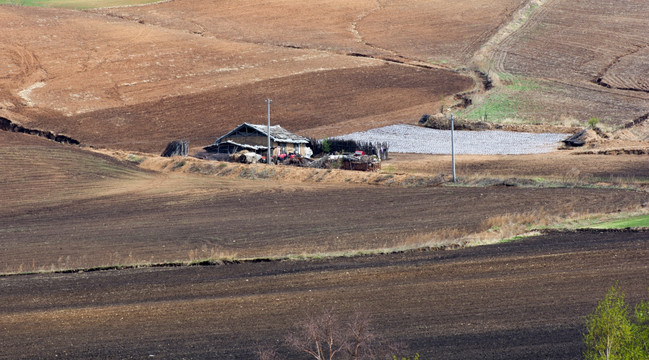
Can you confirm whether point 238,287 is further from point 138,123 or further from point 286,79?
point 286,79

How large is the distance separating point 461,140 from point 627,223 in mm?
37536

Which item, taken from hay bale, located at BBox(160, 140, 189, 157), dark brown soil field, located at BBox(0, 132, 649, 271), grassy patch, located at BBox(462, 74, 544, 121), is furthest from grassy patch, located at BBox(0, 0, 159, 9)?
dark brown soil field, located at BBox(0, 132, 649, 271)

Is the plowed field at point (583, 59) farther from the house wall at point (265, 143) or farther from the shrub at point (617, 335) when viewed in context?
the shrub at point (617, 335)

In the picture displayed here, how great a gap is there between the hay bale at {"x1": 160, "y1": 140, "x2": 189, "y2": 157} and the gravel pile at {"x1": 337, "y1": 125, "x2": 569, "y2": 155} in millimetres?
13835

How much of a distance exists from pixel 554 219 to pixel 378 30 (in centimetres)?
7400

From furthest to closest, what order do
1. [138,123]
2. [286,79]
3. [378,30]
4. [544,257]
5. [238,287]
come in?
[378,30]
[286,79]
[138,123]
[544,257]
[238,287]

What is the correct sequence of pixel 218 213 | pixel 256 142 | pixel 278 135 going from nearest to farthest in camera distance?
pixel 218 213
pixel 256 142
pixel 278 135

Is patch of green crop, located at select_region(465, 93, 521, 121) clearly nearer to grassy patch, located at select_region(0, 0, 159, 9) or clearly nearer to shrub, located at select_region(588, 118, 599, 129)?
shrub, located at select_region(588, 118, 599, 129)

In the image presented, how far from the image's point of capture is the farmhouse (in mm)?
66688

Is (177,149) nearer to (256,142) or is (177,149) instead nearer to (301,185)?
(256,142)

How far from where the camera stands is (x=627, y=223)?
34.2m

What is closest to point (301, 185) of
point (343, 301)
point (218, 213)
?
point (218, 213)

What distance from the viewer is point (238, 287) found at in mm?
25391

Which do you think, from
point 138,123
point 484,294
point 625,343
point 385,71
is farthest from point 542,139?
point 625,343
